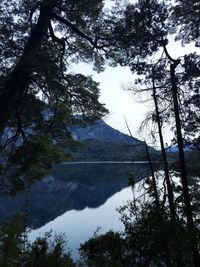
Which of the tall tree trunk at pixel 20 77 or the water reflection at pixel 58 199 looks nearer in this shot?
the tall tree trunk at pixel 20 77

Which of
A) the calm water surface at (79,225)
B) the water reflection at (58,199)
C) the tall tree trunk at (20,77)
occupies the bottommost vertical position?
the calm water surface at (79,225)

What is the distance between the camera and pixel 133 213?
986cm

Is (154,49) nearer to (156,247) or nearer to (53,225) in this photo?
(156,247)

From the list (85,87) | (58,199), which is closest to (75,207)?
(58,199)

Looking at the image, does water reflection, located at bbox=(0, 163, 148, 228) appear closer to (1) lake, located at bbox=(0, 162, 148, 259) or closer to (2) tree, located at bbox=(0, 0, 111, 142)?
(1) lake, located at bbox=(0, 162, 148, 259)

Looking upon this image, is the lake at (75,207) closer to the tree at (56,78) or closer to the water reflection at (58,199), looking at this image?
the water reflection at (58,199)

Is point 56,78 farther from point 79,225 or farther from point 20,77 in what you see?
point 79,225

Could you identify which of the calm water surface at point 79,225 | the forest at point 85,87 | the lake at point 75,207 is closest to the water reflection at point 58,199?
the lake at point 75,207

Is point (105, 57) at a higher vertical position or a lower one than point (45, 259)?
higher

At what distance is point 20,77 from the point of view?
9.68m

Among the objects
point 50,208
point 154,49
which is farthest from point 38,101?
point 50,208

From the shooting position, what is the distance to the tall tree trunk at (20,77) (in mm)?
9438

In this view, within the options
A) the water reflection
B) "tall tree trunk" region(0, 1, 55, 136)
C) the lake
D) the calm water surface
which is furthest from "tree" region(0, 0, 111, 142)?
the water reflection

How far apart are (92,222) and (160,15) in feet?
128
